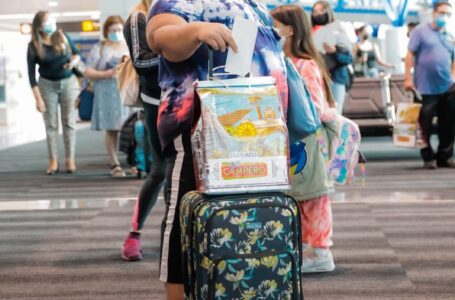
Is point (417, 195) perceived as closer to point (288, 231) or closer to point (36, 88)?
point (36, 88)

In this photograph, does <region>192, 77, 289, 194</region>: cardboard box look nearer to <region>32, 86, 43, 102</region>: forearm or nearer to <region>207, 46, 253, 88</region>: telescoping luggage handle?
<region>207, 46, 253, 88</region>: telescoping luggage handle

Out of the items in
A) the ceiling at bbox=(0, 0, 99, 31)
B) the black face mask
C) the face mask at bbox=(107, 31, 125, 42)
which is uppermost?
the black face mask

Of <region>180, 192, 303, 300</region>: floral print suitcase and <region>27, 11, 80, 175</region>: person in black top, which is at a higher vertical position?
<region>180, 192, 303, 300</region>: floral print suitcase

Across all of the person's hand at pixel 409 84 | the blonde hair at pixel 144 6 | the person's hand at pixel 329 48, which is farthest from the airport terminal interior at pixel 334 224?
the blonde hair at pixel 144 6

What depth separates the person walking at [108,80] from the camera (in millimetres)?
9234

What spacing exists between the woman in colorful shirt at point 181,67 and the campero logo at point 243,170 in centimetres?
27

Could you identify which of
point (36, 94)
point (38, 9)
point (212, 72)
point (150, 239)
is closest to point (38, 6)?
point (38, 9)

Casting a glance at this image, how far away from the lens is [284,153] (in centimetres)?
257

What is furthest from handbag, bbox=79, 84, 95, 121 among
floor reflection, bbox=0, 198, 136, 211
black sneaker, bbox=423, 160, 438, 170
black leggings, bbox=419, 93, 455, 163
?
black sneaker, bbox=423, 160, 438, 170

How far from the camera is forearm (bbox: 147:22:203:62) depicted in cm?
250

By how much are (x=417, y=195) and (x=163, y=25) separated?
5.16m

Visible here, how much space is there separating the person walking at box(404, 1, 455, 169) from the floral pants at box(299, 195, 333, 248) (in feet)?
16.8

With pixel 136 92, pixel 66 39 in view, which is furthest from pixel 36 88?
pixel 136 92

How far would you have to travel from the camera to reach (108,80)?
31.2ft
